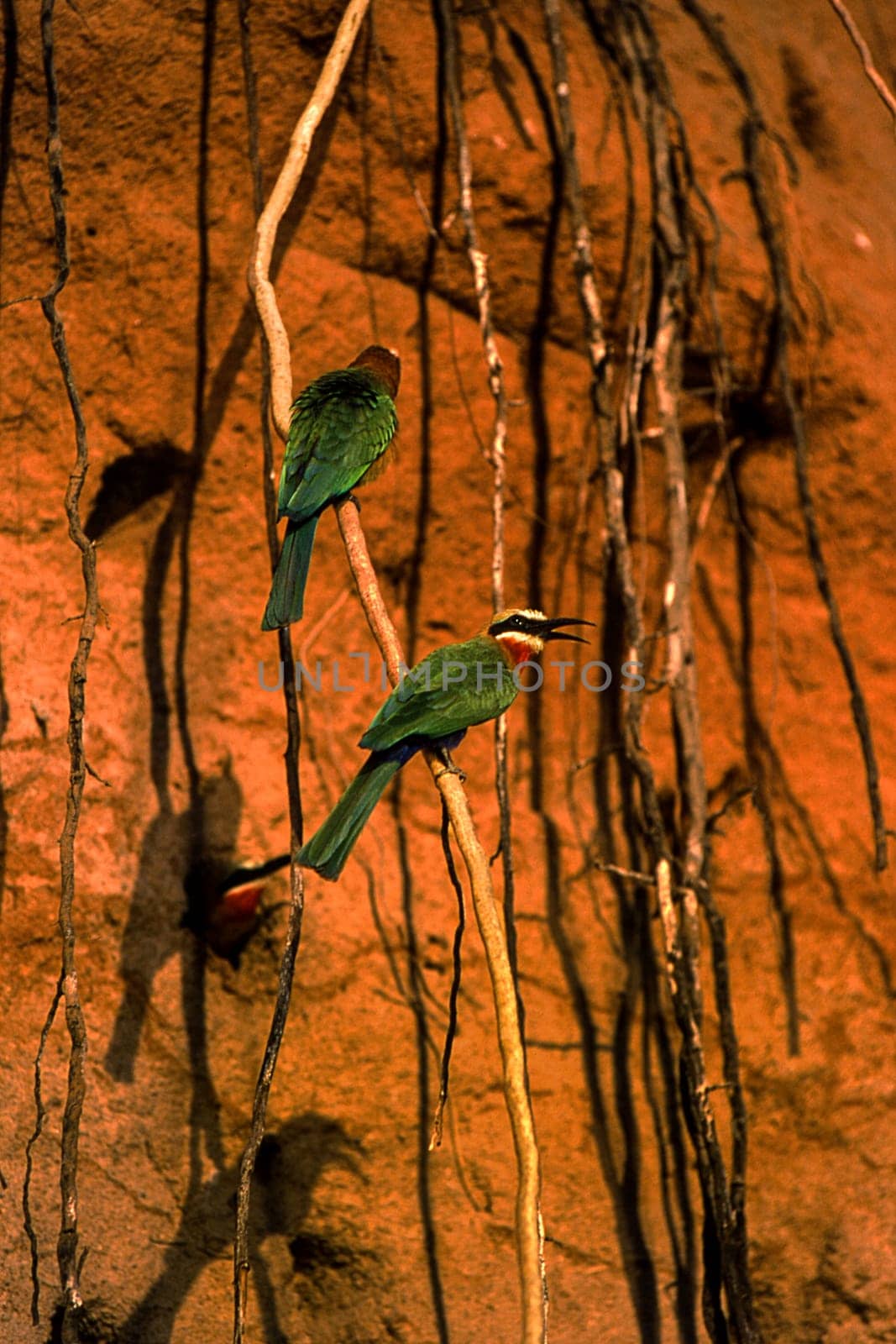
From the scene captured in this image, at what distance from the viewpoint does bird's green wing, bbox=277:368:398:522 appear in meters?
2.27

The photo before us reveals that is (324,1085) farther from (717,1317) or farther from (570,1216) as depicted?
(717,1317)

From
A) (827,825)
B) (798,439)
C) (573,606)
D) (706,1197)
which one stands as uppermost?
(798,439)

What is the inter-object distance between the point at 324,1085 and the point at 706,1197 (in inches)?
Result: 31.5

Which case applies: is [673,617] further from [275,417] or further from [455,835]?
[455,835]

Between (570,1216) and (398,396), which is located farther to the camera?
(398,396)

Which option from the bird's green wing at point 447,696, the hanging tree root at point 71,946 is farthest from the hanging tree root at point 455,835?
the hanging tree root at point 71,946

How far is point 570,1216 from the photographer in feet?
8.64

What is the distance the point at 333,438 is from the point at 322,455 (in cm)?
6

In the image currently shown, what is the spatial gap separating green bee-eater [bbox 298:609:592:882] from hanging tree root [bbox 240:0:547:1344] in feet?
0.39

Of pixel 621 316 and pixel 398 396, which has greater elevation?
pixel 621 316

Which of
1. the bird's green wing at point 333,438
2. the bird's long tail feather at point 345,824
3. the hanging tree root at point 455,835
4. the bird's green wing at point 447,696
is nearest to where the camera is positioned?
the hanging tree root at point 455,835

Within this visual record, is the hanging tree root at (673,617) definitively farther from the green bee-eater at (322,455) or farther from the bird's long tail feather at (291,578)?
the bird's long tail feather at (291,578)

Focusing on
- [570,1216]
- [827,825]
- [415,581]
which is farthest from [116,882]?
[827,825]

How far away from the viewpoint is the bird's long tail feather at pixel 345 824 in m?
1.82
